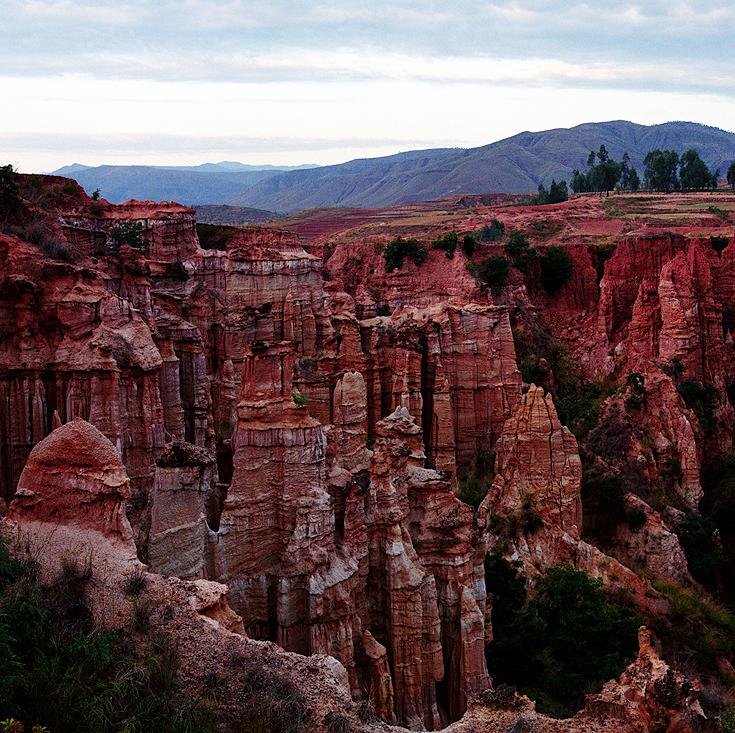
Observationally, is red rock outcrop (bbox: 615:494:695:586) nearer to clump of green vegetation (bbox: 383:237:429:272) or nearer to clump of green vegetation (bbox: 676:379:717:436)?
clump of green vegetation (bbox: 676:379:717:436)

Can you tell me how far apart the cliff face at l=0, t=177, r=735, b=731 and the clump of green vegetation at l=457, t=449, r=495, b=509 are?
240mm

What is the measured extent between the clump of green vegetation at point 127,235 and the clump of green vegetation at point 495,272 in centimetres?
1879

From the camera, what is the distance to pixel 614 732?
9031mm

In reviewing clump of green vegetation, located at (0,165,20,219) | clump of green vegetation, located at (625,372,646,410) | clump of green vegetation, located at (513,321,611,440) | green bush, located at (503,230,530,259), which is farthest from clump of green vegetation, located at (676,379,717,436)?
clump of green vegetation, located at (0,165,20,219)

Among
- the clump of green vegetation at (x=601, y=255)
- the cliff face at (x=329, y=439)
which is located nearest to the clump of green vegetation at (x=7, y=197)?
the cliff face at (x=329, y=439)

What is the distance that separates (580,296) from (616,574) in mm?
26803

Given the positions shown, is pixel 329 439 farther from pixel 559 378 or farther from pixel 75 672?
pixel 559 378

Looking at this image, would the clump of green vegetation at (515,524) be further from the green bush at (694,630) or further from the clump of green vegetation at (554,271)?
the clump of green vegetation at (554,271)

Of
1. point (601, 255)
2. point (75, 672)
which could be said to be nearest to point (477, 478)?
point (75, 672)

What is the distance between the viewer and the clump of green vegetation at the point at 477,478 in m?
26.0

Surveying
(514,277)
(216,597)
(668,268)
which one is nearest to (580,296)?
(514,277)

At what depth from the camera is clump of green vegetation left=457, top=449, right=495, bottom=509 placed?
2600 cm

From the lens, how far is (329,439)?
17.1 meters

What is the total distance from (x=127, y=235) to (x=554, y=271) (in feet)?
80.1
